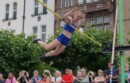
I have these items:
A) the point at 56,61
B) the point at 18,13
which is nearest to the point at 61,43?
the point at 56,61

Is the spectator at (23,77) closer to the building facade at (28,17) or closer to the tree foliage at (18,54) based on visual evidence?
the tree foliage at (18,54)

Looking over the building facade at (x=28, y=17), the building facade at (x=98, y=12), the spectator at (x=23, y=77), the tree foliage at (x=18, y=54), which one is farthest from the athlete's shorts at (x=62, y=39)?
the building facade at (x=28, y=17)

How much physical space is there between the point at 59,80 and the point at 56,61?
35.6 ft

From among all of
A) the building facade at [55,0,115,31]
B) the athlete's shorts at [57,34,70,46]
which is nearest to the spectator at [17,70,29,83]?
the athlete's shorts at [57,34,70,46]

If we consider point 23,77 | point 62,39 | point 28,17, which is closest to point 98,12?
point 28,17

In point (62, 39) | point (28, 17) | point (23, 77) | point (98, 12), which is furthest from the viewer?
point (28, 17)

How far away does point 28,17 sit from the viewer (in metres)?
36.9

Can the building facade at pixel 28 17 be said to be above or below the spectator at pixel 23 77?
above

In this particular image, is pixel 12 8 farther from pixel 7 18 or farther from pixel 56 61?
pixel 56 61

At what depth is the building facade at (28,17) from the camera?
3544cm

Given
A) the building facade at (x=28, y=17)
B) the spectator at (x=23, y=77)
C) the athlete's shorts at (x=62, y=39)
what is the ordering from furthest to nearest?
1. the building facade at (x=28, y=17)
2. the spectator at (x=23, y=77)
3. the athlete's shorts at (x=62, y=39)

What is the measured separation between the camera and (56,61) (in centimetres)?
2602

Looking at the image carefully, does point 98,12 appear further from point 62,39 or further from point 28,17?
point 62,39

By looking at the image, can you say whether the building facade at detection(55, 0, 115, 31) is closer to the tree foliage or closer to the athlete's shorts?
the tree foliage
